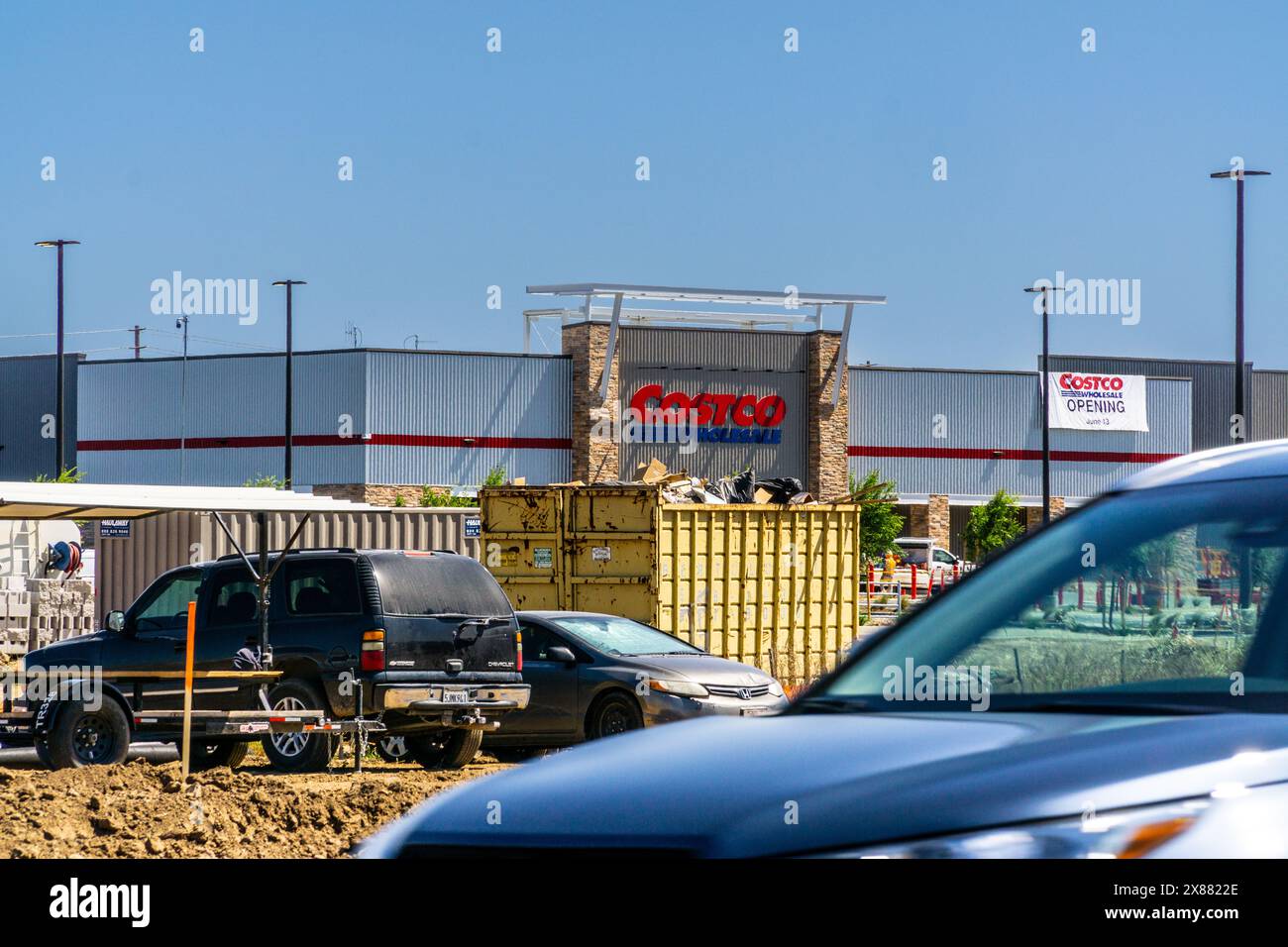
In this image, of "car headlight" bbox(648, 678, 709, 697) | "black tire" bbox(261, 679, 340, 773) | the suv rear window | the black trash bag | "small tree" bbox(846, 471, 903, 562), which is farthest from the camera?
"small tree" bbox(846, 471, 903, 562)

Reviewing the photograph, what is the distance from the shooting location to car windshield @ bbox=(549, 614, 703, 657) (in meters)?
18.1

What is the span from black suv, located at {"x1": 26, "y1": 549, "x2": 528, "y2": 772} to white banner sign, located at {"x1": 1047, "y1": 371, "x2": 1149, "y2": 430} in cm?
5592

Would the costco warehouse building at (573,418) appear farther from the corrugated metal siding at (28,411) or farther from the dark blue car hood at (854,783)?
the dark blue car hood at (854,783)

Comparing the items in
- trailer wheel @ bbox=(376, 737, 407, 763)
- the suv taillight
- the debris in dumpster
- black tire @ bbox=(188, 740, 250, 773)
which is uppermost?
the debris in dumpster

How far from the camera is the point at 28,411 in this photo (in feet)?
246

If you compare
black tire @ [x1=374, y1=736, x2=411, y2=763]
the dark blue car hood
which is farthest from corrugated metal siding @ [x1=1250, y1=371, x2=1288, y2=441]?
the dark blue car hood

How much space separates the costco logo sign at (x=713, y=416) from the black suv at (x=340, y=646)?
46.1m

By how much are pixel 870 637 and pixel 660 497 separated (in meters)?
17.8

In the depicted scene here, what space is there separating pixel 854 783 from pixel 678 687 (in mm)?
14377

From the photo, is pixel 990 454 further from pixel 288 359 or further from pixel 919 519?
pixel 288 359

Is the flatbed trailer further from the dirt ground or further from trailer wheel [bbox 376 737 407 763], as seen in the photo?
trailer wheel [bbox 376 737 407 763]

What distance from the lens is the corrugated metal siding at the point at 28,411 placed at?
73188mm

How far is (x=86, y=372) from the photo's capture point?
222 ft
